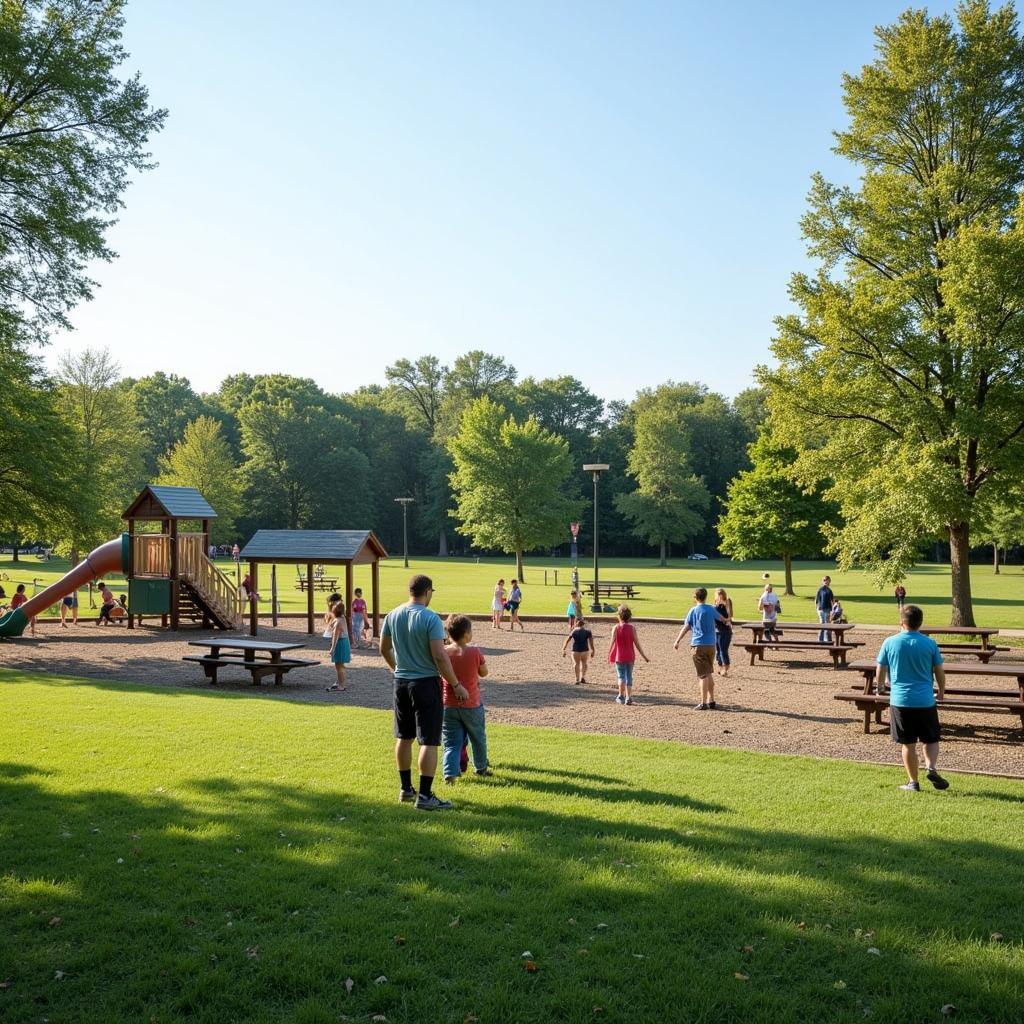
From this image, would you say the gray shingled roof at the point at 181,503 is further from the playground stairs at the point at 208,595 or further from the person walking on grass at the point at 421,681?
the person walking on grass at the point at 421,681

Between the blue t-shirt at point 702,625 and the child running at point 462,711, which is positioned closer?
the child running at point 462,711

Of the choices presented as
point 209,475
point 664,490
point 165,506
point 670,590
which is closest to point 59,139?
point 165,506

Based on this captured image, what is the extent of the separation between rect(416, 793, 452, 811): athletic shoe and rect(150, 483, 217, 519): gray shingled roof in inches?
888

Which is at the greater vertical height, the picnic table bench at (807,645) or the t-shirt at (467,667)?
the t-shirt at (467,667)

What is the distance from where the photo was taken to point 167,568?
92.7 ft

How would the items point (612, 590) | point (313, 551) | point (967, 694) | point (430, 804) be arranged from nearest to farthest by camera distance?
point (430, 804)
point (967, 694)
point (313, 551)
point (612, 590)

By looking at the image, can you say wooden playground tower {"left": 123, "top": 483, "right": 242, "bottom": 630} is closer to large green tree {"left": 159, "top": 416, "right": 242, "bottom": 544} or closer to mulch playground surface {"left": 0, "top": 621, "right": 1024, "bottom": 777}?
mulch playground surface {"left": 0, "top": 621, "right": 1024, "bottom": 777}

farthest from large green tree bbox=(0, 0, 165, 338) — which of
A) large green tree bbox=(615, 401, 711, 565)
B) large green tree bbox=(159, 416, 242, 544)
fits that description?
large green tree bbox=(615, 401, 711, 565)

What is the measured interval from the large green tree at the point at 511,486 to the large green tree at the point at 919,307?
33.0 metres

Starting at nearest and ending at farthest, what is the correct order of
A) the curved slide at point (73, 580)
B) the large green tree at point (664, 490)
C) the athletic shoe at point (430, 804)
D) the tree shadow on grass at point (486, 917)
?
the tree shadow on grass at point (486, 917), the athletic shoe at point (430, 804), the curved slide at point (73, 580), the large green tree at point (664, 490)

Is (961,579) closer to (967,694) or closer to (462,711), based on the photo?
(967,694)

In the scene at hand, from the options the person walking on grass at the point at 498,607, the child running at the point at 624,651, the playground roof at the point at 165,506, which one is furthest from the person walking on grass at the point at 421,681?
the playground roof at the point at 165,506

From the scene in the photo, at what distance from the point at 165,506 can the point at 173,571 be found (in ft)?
6.71

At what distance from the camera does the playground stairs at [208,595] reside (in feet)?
91.8
